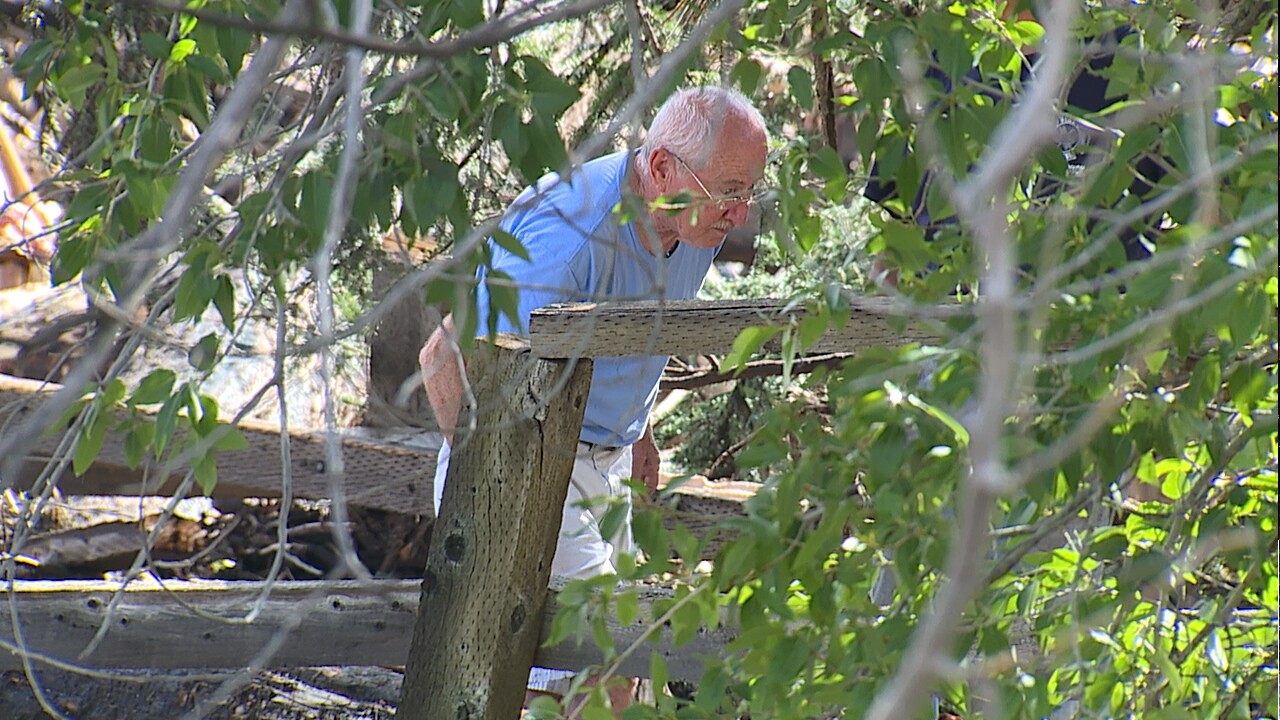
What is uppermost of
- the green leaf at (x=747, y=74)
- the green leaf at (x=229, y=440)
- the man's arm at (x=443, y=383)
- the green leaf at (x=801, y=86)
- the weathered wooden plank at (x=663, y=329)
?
the green leaf at (x=747, y=74)

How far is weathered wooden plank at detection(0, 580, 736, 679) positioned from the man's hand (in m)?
0.56

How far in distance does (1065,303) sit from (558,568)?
1.84 meters

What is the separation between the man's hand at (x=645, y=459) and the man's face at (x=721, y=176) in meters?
0.66

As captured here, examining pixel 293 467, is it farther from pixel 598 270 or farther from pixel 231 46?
pixel 231 46

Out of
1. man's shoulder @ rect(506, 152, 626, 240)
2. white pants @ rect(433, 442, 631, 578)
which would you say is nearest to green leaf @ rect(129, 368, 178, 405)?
man's shoulder @ rect(506, 152, 626, 240)

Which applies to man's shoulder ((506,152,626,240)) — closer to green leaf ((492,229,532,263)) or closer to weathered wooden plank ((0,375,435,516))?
green leaf ((492,229,532,263))

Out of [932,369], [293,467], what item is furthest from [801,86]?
[293,467]

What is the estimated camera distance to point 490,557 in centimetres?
275

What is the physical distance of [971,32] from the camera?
1913mm

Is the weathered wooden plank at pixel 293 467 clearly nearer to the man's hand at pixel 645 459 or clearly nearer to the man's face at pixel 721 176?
the man's hand at pixel 645 459

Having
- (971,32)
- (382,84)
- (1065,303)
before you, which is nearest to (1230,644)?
(1065,303)

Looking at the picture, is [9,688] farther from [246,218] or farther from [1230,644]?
[1230,644]

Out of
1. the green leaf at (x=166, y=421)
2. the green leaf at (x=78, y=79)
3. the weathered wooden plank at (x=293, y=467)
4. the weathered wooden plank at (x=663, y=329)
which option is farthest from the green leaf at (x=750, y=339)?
the weathered wooden plank at (x=293, y=467)

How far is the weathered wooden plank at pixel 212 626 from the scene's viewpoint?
125 inches
